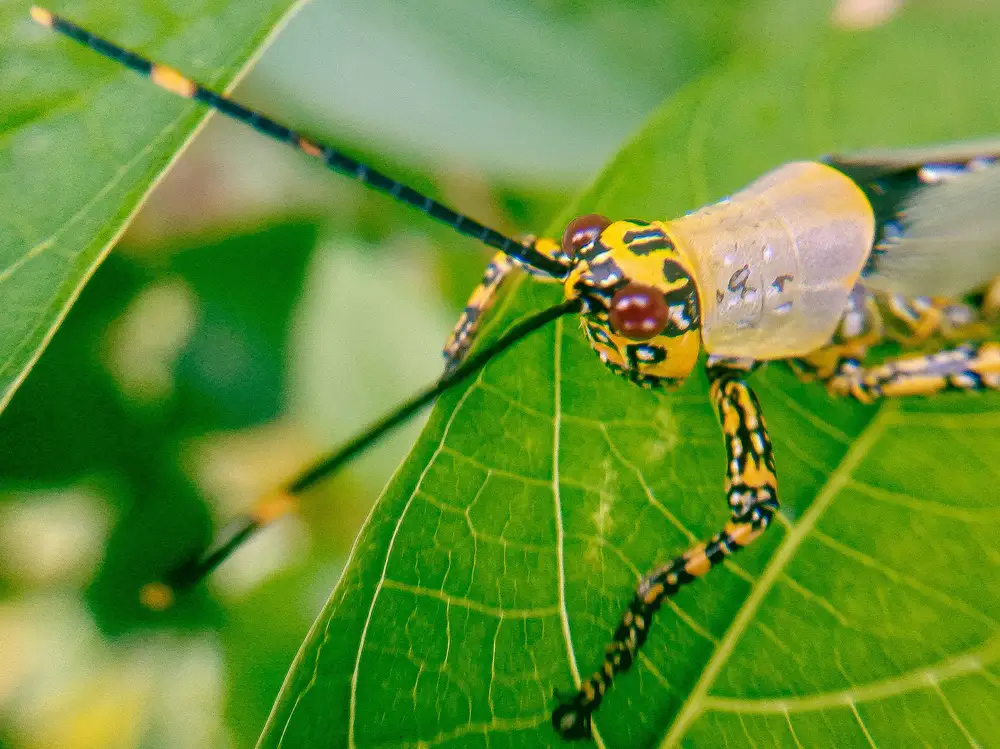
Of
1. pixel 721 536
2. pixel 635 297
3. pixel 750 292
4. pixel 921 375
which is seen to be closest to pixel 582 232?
pixel 635 297

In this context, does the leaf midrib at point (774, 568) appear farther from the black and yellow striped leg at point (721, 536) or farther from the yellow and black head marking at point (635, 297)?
the yellow and black head marking at point (635, 297)

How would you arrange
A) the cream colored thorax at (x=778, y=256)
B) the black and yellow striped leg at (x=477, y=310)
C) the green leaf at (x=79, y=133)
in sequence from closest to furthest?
1. the green leaf at (x=79, y=133)
2. the cream colored thorax at (x=778, y=256)
3. the black and yellow striped leg at (x=477, y=310)

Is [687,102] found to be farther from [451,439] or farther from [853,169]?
[451,439]

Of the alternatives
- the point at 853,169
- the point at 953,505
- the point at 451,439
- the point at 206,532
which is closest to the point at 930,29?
the point at 853,169

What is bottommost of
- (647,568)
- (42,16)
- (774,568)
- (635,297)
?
(774,568)

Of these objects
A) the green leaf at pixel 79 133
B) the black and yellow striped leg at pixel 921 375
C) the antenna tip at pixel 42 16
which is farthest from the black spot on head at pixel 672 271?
the antenna tip at pixel 42 16

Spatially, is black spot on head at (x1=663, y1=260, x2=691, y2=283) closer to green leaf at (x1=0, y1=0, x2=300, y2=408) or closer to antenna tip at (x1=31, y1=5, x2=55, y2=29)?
green leaf at (x1=0, y1=0, x2=300, y2=408)

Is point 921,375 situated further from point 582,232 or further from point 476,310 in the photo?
point 476,310
